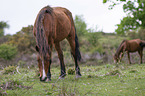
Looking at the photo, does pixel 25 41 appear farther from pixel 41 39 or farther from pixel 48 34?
pixel 41 39

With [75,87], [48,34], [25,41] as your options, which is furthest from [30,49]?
[75,87]

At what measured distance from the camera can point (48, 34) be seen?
4.96 m

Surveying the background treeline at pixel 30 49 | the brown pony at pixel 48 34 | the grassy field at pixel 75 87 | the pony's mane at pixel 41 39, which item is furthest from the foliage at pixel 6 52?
the pony's mane at pixel 41 39

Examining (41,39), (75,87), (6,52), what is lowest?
(6,52)

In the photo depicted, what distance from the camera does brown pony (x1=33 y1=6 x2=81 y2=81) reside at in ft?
14.2

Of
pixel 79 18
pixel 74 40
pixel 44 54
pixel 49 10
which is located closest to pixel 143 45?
pixel 74 40

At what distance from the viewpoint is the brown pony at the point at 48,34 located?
4.32 metres

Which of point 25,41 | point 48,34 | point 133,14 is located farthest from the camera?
point 25,41

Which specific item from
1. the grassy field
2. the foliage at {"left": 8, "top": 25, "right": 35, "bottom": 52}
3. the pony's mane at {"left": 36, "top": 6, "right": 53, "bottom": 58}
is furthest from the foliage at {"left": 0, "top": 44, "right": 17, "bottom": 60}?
the pony's mane at {"left": 36, "top": 6, "right": 53, "bottom": 58}

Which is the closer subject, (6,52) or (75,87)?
(75,87)

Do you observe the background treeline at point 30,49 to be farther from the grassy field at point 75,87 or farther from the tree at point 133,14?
the grassy field at point 75,87

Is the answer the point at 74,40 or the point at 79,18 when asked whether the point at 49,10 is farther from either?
the point at 79,18

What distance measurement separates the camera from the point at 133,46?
14.9 metres

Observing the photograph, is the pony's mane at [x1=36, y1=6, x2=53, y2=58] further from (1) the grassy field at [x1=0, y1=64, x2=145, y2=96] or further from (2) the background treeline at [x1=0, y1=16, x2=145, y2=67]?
(2) the background treeline at [x1=0, y1=16, x2=145, y2=67]
